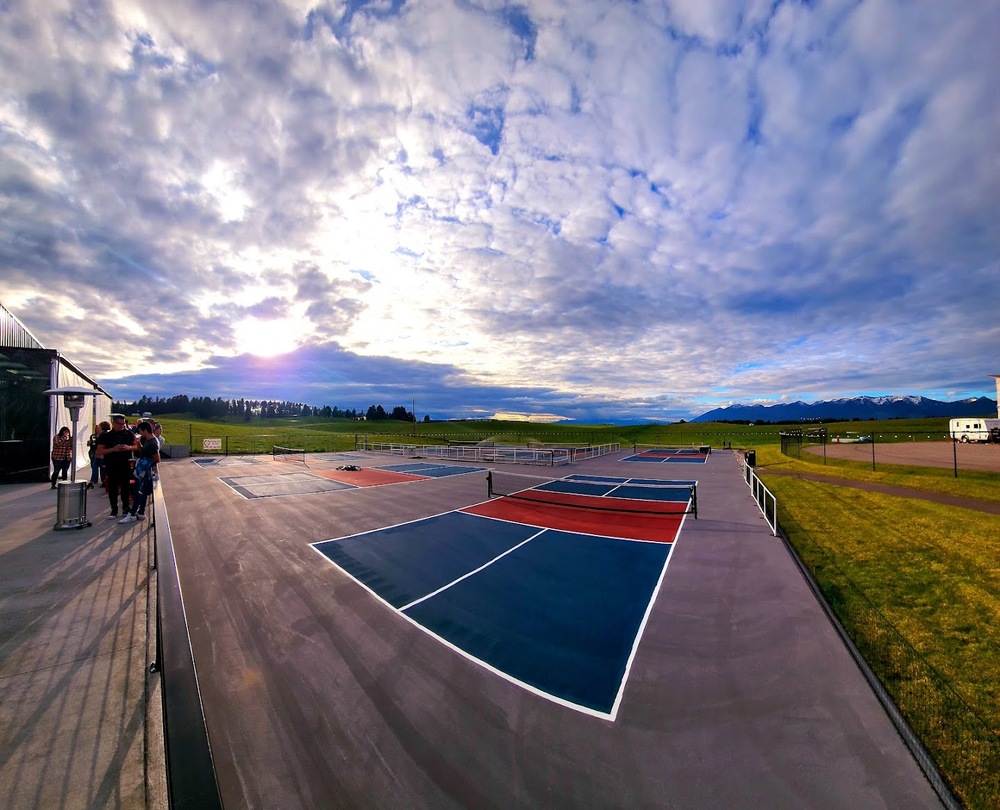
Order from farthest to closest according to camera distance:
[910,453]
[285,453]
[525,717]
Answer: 1. [285,453]
2. [910,453]
3. [525,717]

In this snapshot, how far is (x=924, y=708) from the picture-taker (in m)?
4.17

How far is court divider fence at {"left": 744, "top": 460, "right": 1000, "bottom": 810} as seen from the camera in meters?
3.31

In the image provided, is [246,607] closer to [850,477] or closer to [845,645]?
[845,645]

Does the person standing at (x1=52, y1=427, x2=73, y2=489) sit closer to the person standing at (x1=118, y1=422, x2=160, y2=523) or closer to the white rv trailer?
the person standing at (x1=118, y1=422, x2=160, y2=523)

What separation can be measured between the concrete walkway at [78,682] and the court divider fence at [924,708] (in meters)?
6.09

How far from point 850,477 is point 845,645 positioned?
1885cm

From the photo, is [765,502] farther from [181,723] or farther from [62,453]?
[62,453]

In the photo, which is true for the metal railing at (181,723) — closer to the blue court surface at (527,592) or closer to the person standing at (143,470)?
the blue court surface at (527,592)

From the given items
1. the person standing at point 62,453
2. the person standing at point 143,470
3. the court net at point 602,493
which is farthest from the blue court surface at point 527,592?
the person standing at point 62,453

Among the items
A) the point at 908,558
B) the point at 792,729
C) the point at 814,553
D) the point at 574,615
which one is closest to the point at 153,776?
the point at 574,615

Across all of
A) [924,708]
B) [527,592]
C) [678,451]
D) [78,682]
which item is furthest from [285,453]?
[678,451]

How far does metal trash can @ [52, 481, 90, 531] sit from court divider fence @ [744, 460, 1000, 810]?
1421 cm

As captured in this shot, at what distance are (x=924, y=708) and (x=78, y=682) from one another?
851 cm

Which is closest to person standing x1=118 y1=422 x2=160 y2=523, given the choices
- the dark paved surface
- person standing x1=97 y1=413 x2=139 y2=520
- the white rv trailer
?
person standing x1=97 y1=413 x2=139 y2=520
